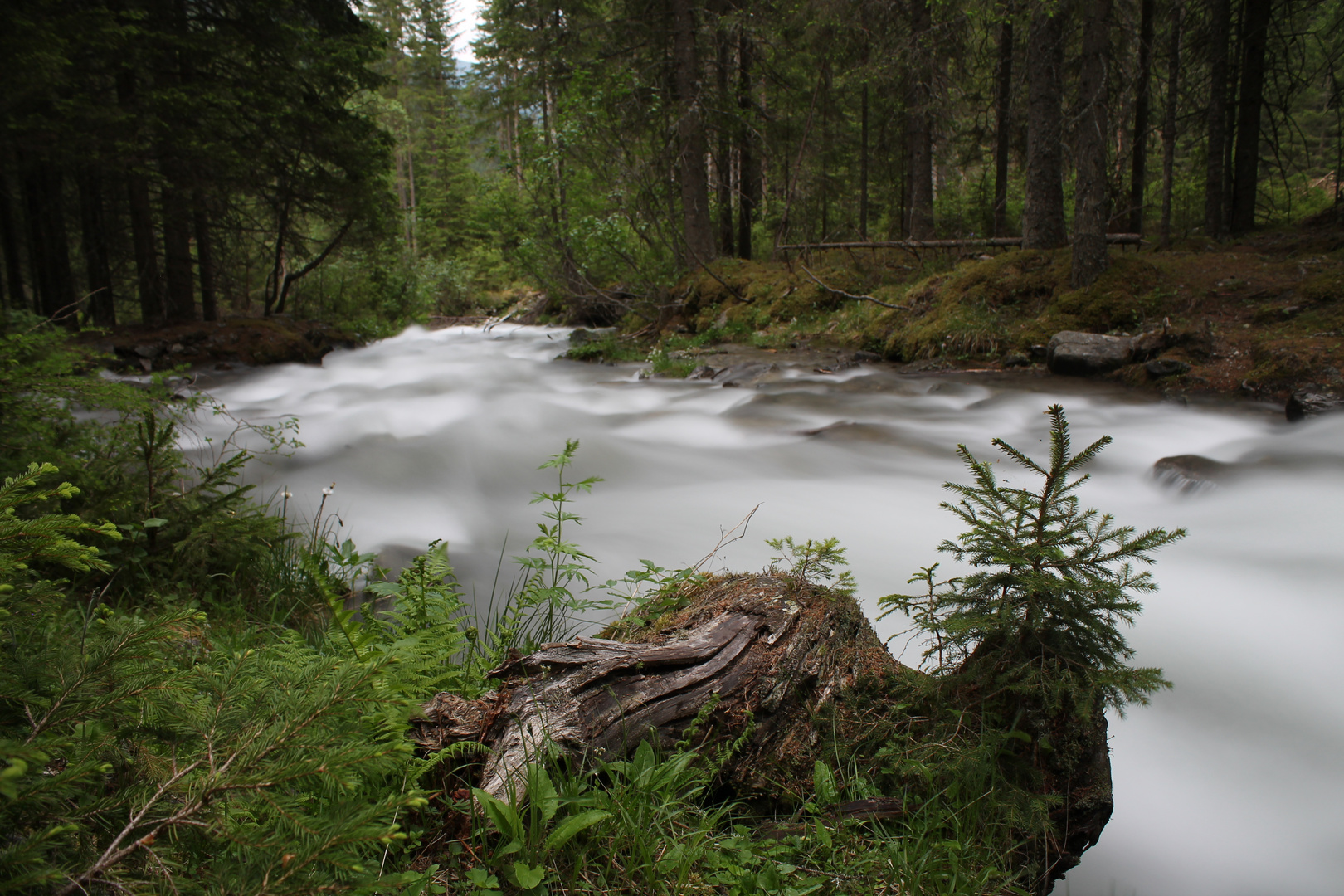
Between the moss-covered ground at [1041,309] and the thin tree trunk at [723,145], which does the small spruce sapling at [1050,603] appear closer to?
the moss-covered ground at [1041,309]

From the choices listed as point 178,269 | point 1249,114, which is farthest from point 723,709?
point 1249,114

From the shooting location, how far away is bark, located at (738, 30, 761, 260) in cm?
1631

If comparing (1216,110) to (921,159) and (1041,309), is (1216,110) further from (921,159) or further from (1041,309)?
(1041,309)

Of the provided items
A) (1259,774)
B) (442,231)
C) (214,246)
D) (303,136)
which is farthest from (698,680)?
(442,231)

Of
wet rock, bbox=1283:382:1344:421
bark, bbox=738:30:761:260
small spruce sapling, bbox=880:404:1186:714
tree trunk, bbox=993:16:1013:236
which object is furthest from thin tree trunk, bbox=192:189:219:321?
tree trunk, bbox=993:16:1013:236

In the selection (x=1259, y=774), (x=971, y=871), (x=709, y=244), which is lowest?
(x=1259, y=774)

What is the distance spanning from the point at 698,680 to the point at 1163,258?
466 inches

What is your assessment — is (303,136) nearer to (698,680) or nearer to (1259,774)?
(698,680)

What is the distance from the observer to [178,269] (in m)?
12.8

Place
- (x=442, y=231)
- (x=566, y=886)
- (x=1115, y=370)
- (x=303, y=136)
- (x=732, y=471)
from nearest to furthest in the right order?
(x=566, y=886), (x=732, y=471), (x=1115, y=370), (x=303, y=136), (x=442, y=231)

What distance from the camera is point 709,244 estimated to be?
16.1 metres

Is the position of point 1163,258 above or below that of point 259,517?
above

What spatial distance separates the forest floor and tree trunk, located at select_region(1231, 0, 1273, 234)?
0.71 m

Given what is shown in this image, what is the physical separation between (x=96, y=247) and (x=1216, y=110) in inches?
818
